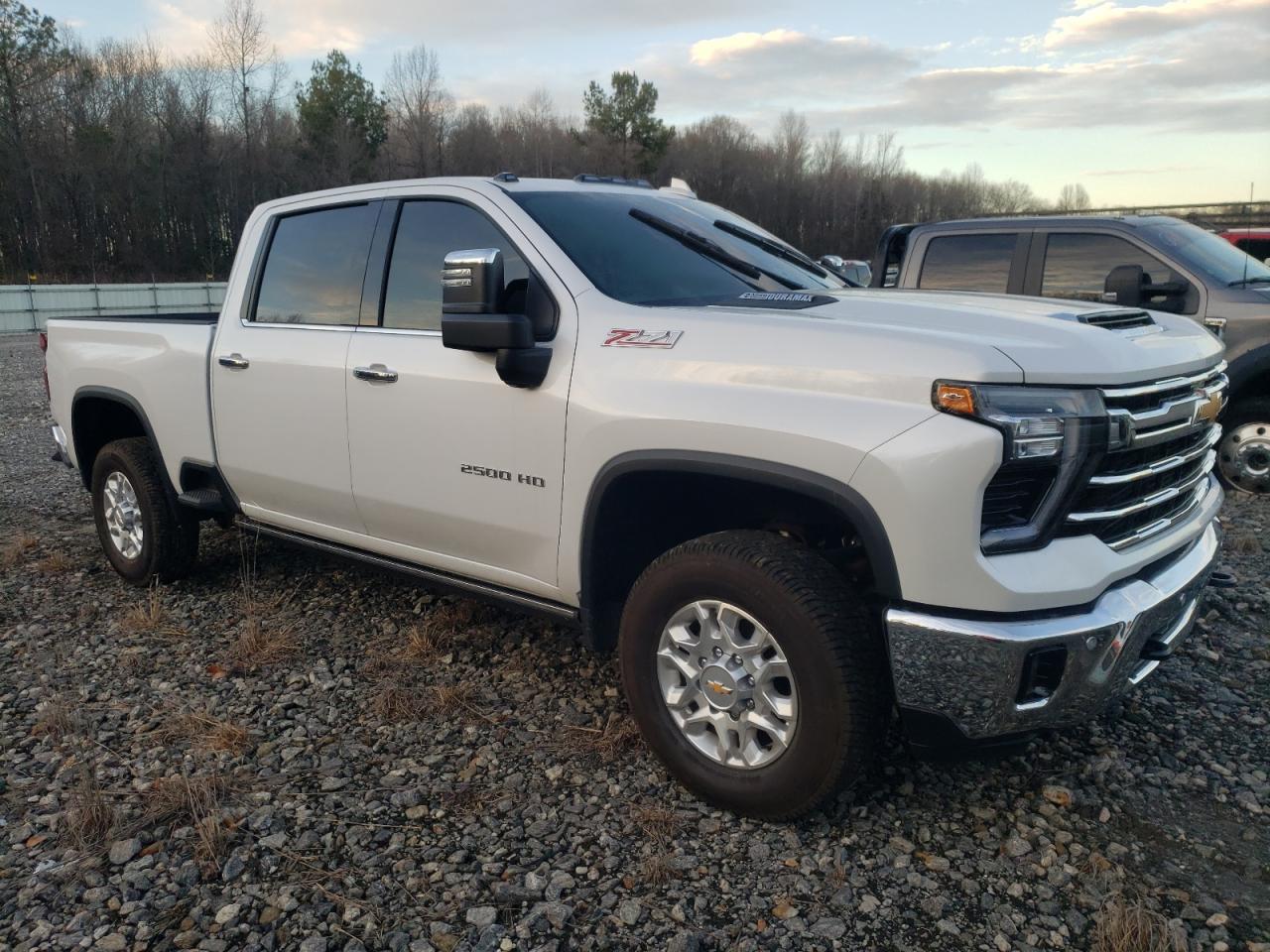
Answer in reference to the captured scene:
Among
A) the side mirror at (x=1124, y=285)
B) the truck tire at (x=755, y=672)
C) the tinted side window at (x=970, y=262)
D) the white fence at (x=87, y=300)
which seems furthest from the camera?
the white fence at (x=87, y=300)

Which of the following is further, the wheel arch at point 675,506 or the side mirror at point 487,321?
the side mirror at point 487,321

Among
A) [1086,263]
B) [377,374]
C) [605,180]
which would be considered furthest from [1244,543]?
[377,374]

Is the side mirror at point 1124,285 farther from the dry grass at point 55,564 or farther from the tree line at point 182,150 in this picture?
the tree line at point 182,150

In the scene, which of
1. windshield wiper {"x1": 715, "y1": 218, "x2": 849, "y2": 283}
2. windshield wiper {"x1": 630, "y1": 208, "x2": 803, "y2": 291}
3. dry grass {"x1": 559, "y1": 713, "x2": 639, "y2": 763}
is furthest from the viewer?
windshield wiper {"x1": 715, "y1": 218, "x2": 849, "y2": 283}

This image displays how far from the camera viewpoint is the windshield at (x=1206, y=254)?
678cm

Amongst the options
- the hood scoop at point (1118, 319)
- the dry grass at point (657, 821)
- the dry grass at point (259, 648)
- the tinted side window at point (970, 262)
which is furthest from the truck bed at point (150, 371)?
the tinted side window at point (970, 262)

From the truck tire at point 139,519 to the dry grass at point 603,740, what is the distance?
8.74ft

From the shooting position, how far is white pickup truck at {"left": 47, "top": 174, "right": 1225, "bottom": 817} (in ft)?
8.11

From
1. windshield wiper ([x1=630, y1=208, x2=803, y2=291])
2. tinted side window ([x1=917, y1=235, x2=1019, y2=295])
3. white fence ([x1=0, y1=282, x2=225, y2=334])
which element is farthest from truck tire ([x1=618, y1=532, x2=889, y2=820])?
white fence ([x1=0, y1=282, x2=225, y2=334])

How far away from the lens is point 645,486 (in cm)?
314

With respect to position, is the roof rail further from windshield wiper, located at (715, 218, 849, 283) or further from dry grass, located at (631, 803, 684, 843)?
dry grass, located at (631, 803, 684, 843)

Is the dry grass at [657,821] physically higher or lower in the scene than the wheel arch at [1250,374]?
lower

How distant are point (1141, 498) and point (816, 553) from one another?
3.09ft

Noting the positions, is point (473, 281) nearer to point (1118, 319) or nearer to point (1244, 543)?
point (1118, 319)
